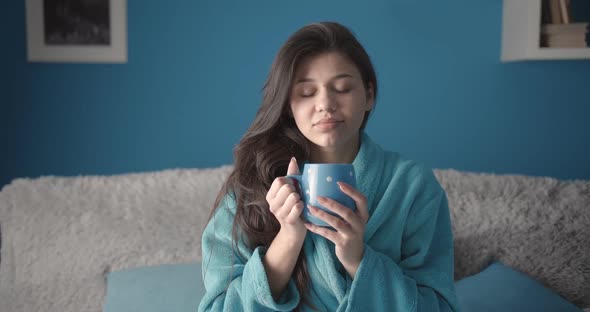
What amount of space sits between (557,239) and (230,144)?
1.19 metres

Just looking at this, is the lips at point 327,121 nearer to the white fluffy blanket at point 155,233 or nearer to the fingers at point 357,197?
the fingers at point 357,197

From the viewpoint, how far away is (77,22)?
2.32 metres

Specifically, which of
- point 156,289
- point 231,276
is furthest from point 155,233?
point 231,276

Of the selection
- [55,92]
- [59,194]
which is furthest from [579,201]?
[55,92]

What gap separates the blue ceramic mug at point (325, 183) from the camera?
1.06 meters

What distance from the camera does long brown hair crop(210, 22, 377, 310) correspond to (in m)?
1.27

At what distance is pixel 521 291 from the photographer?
170 cm

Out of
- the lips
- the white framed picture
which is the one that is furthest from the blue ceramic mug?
the white framed picture

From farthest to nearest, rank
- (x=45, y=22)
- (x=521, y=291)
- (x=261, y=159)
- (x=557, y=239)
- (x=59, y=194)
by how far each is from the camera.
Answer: (x=45, y=22)
(x=59, y=194)
(x=557, y=239)
(x=521, y=291)
(x=261, y=159)

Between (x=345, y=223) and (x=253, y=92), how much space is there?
1384 millimetres

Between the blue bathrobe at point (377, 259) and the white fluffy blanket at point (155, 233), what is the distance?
1.83ft

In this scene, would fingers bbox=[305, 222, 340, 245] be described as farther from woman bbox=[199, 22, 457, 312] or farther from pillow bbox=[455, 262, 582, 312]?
pillow bbox=[455, 262, 582, 312]

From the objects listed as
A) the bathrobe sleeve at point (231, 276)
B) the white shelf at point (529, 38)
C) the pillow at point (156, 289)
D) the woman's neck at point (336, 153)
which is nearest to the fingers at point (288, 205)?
the bathrobe sleeve at point (231, 276)

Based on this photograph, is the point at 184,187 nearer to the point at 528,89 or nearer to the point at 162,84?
the point at 162,84
